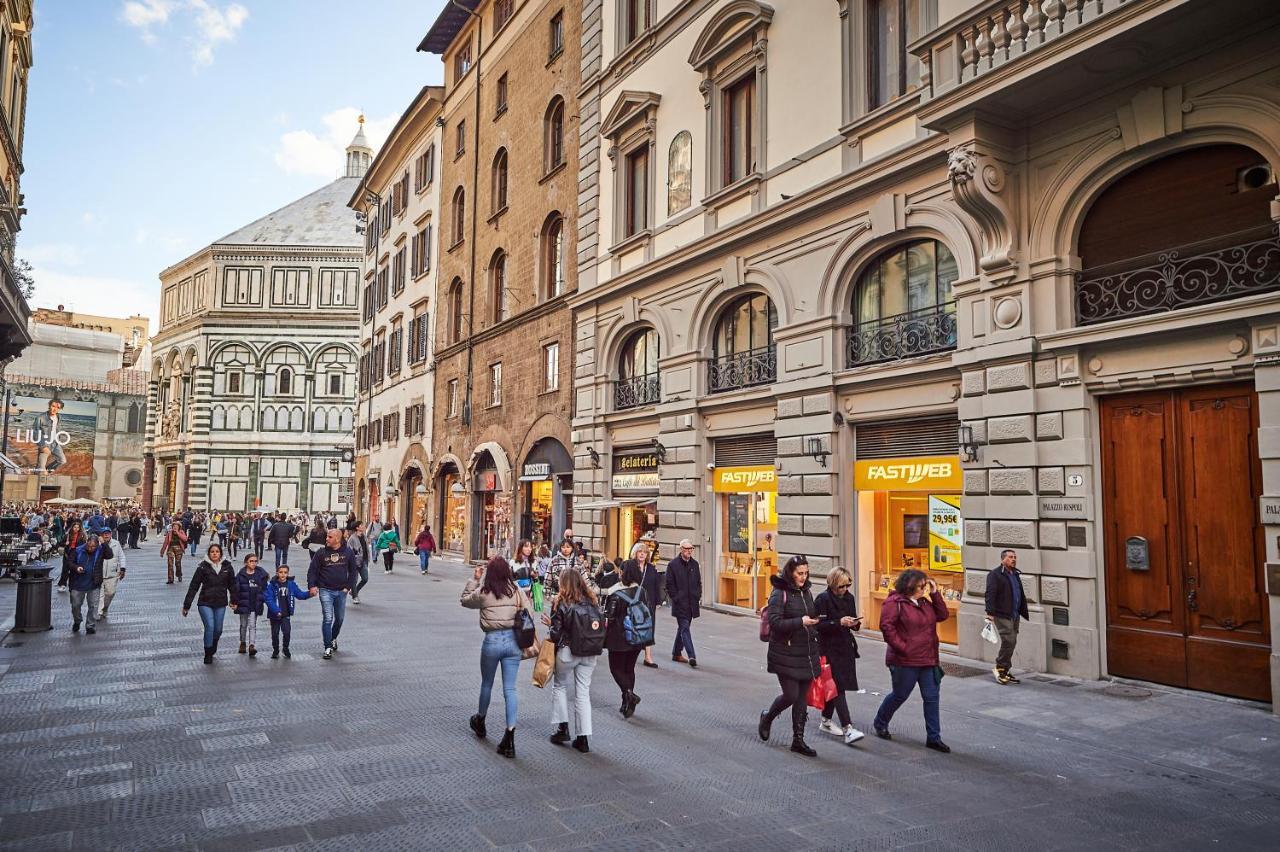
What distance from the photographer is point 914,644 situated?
802 cm

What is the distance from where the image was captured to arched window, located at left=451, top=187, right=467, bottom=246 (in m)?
35.7

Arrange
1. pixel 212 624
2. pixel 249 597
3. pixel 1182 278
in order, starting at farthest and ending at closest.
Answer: pixel 249 597 < pixel 212 624 < pixel 1182 278

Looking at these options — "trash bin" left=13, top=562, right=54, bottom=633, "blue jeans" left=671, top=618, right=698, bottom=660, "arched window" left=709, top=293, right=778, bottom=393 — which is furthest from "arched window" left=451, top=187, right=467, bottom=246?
"blue jeans" left=671, top=618, right=698, bottom=660

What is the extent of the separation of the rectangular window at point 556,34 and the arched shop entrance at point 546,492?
12.0 metres

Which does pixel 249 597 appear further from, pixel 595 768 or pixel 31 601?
pixel 595 768

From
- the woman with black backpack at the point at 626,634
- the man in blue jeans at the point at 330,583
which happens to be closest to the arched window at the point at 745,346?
the man in blue jeans at the point at 330,583

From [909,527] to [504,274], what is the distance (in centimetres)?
2017

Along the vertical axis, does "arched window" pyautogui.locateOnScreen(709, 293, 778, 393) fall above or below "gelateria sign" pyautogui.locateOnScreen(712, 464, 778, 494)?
above

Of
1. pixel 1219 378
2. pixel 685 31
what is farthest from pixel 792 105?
pixel 1219 378

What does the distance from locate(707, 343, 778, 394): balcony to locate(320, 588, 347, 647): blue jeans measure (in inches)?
351

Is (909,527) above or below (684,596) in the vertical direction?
above

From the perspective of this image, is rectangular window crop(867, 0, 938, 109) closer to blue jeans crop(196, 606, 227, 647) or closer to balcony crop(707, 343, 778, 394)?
balcony crop(707, 343, 778, 394)

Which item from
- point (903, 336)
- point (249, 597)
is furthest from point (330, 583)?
point (903, 336)

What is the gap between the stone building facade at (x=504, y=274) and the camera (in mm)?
26641
